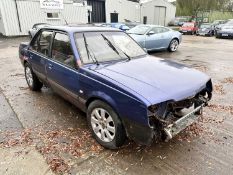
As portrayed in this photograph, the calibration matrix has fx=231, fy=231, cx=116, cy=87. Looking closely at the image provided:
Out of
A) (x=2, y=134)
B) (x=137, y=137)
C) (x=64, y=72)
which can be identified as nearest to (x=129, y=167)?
(x=137, y=137)

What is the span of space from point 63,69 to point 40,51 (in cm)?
129

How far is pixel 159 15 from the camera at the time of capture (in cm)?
3788

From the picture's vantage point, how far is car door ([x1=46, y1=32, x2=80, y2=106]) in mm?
3777

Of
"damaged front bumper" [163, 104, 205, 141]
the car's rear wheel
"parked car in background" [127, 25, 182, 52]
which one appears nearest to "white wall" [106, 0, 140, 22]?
the car's rear wheel

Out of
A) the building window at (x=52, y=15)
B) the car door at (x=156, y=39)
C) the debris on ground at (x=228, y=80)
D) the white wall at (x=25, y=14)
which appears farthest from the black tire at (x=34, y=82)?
the building window at (x=52, y=15)

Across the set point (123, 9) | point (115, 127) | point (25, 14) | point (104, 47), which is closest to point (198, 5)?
point (123, 9)

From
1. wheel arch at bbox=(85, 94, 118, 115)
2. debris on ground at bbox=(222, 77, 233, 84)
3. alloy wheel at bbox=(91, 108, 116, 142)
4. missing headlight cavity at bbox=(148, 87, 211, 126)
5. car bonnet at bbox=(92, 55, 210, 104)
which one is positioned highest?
car bonnet at bbox=(92, 55, 210, 104)

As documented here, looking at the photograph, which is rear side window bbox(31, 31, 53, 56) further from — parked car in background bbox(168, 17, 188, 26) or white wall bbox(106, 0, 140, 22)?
parked car in background bbox(168, 17, 188, 26)

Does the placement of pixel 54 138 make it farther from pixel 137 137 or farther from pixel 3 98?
pixel 3 98

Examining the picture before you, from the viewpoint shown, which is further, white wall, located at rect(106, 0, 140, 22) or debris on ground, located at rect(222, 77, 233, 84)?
white wall, located at rect(106, 0, 140, 22)

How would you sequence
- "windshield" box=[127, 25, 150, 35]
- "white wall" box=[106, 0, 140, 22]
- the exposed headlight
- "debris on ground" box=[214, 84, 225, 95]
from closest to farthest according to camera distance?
the exposed headlight → "debris on ground" box=[214, 84, 225, 95] → "windshield" box=[127, 25, 150, 35] → "white wall" box=[106, 0, 140, 22]

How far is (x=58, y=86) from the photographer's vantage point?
169 inches

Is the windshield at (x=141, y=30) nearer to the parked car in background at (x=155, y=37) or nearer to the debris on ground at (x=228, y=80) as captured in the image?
the parked car in background at (x=155, y=37)

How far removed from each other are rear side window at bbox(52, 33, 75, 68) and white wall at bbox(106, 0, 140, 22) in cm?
2751
